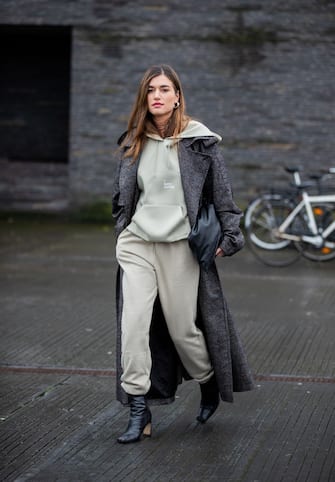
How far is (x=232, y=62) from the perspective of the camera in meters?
14.5

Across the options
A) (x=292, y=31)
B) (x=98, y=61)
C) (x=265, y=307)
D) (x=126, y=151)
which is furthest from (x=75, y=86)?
(x=126, y=151)

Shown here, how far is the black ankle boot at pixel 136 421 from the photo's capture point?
5043 mm

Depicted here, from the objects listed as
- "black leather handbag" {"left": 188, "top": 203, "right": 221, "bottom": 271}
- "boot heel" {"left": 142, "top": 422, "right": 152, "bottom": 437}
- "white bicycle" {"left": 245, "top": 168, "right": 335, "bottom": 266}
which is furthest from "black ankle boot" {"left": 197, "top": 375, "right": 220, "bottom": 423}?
"white bicycle" {"left": 245, "top": 168, "right": 335, "bottom": 266}

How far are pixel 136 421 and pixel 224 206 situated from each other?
1.16 metres

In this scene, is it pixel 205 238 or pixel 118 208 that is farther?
pixel 118 208

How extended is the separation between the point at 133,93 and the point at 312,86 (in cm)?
255

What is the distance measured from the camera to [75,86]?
1479 centimetres

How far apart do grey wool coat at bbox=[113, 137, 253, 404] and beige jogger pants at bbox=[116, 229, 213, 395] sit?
0.07m

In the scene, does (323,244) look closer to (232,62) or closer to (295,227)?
(295,227)

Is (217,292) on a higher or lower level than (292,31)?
lower

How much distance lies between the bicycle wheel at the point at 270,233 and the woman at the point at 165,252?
19.9ft

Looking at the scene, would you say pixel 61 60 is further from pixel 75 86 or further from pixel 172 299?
pixel 172 299

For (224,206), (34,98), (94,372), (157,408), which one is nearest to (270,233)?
(94,372)

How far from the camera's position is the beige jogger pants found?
500 cm
